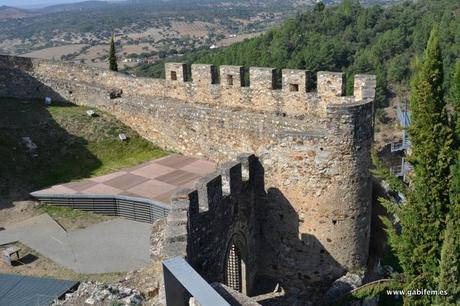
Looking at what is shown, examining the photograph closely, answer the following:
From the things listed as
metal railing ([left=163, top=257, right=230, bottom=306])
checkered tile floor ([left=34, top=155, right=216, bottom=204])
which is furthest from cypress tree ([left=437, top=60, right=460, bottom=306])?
checkered tile floor ([left=34, top=155, right=216, bottom=204])

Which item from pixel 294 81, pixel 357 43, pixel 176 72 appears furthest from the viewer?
pixel 357 43

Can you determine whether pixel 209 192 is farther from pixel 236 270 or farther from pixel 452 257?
pixel 452 257

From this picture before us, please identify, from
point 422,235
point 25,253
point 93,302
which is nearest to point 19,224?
point 25,253

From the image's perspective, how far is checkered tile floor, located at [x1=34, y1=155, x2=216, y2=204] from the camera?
41.9 feet

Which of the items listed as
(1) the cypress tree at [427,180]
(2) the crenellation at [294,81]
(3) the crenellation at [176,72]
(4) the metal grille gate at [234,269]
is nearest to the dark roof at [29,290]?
(4) the metal grille gate at [234,269]

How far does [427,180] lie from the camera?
854 cm

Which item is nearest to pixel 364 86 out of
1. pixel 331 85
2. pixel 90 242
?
pixel 331 85

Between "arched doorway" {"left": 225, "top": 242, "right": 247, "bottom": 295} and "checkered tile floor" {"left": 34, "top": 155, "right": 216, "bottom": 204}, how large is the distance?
194 centimetres

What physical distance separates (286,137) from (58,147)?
766 cm

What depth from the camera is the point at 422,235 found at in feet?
A: 28.7

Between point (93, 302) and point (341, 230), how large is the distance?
20.4ft

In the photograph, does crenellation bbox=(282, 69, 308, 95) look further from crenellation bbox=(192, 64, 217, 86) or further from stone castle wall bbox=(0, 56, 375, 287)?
crenellation bbox=(192, 64, 217, 86)

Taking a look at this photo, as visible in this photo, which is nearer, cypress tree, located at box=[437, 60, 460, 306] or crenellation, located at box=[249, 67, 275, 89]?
cypress tree, located at box=[437, 60, 460, 306]

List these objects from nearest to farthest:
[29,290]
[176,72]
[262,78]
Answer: [29,290] → [262,78] → [176,72]
